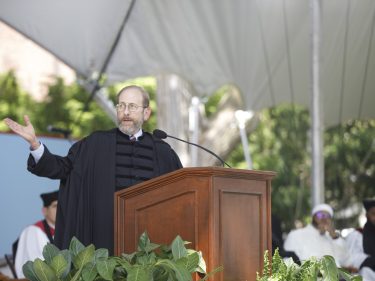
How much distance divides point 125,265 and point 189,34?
7165 mm

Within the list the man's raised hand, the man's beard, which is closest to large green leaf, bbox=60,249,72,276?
the man's raised hand

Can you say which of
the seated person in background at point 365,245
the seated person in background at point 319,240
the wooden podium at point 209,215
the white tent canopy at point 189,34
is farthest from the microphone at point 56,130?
the wooden podium at point 209,215

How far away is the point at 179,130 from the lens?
43.4 feet

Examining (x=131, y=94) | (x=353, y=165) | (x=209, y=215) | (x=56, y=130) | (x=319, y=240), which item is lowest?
(x=209, y=215)

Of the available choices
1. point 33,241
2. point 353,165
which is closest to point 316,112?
point 33,241

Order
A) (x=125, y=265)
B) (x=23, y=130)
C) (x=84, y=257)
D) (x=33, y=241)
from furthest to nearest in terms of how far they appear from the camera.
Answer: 1. (x=33, y=241)
2. (x=23, y=130)
3. (x=84, y=257)
4. (x=125, y=265)

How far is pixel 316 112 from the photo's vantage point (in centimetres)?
1061

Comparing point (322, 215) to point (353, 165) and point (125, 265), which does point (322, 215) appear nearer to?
point (125, 265)

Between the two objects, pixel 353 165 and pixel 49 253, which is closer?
pixel 49 253

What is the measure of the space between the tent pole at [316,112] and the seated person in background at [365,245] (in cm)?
58

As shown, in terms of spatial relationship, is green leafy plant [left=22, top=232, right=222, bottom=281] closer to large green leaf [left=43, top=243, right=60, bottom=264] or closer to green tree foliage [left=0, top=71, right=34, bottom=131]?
large green leaf [left=43, top=243, right=60, bottom=264]

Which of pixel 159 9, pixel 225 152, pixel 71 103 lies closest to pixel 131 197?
pixel 159 9

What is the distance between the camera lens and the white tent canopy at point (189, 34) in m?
10.9

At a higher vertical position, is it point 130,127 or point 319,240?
point 130,127
